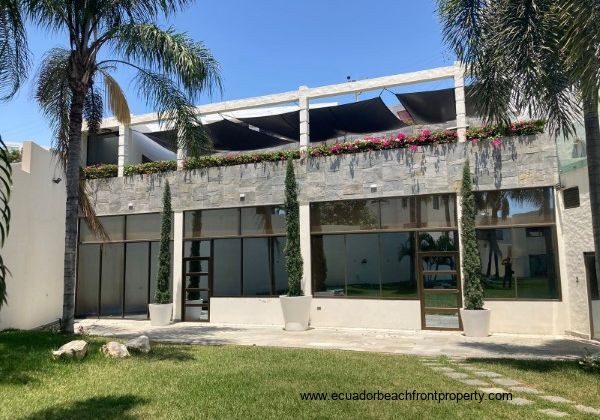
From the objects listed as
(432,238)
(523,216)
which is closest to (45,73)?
(432,238)

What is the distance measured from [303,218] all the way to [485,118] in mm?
6543

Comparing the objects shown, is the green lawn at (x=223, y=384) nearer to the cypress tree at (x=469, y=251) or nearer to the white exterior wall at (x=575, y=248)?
the cypress tree at (x=469, y=251)

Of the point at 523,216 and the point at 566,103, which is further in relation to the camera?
the point at 523,216

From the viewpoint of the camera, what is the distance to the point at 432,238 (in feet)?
43.2

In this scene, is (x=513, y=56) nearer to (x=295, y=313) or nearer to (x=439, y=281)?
(x=439, y=281)

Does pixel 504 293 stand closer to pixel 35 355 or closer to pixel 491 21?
pixel 491 21

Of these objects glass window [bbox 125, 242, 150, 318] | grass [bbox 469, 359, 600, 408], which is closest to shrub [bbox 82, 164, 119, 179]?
glass window [bbox 125, 242, 150, 318]

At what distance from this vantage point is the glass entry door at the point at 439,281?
12.8m

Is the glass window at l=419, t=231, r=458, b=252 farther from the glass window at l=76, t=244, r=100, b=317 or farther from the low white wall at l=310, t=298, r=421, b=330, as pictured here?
the glass window at l=76, t=244, r=100, b=317

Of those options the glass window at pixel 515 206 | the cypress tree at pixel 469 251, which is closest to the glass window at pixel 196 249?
the cypress tree at pixel 469 251

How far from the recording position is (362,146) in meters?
14.1

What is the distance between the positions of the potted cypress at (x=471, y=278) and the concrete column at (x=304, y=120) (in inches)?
193

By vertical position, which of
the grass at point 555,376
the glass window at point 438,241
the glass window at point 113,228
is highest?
the glass window at point 113,228

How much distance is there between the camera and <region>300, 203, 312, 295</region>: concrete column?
1410cm
